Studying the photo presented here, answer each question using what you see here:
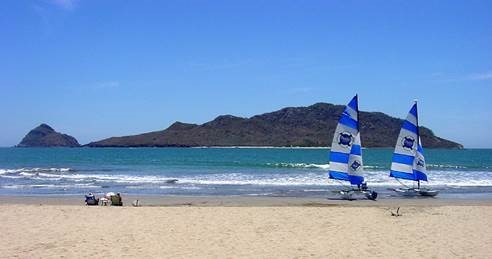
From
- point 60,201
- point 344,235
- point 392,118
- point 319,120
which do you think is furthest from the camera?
point 319,120

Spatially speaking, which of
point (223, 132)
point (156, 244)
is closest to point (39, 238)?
point (156, 244)

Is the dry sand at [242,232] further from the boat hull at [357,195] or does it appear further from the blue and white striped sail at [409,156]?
the blue and white striped sail at [409,156]

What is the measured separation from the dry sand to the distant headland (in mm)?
136527

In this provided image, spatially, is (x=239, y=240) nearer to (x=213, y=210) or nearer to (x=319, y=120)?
(x=213, y=210)

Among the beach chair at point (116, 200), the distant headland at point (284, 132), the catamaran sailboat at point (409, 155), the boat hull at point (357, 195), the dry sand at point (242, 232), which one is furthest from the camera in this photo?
the distant headland at point (284, 132)

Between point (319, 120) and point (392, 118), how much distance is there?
21521mm

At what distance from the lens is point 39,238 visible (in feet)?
41.4

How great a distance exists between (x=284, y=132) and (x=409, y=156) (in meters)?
143

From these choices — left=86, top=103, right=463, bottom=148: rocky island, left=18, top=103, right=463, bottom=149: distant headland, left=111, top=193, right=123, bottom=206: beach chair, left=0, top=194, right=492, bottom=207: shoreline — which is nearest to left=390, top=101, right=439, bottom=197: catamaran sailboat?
left=0, top=194, right=492, bottom=207: shoreline

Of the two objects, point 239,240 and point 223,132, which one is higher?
point 223,132

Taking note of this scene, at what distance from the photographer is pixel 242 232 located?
1368 centimetres

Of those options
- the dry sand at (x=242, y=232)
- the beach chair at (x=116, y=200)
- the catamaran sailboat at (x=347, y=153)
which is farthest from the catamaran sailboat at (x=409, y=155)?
the beach chair at (x=116, y=200)

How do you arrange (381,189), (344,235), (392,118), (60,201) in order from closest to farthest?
(344,235)
(60,201)
(381,189)
(392,118)

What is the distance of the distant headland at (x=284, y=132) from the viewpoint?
15812 centimetres
